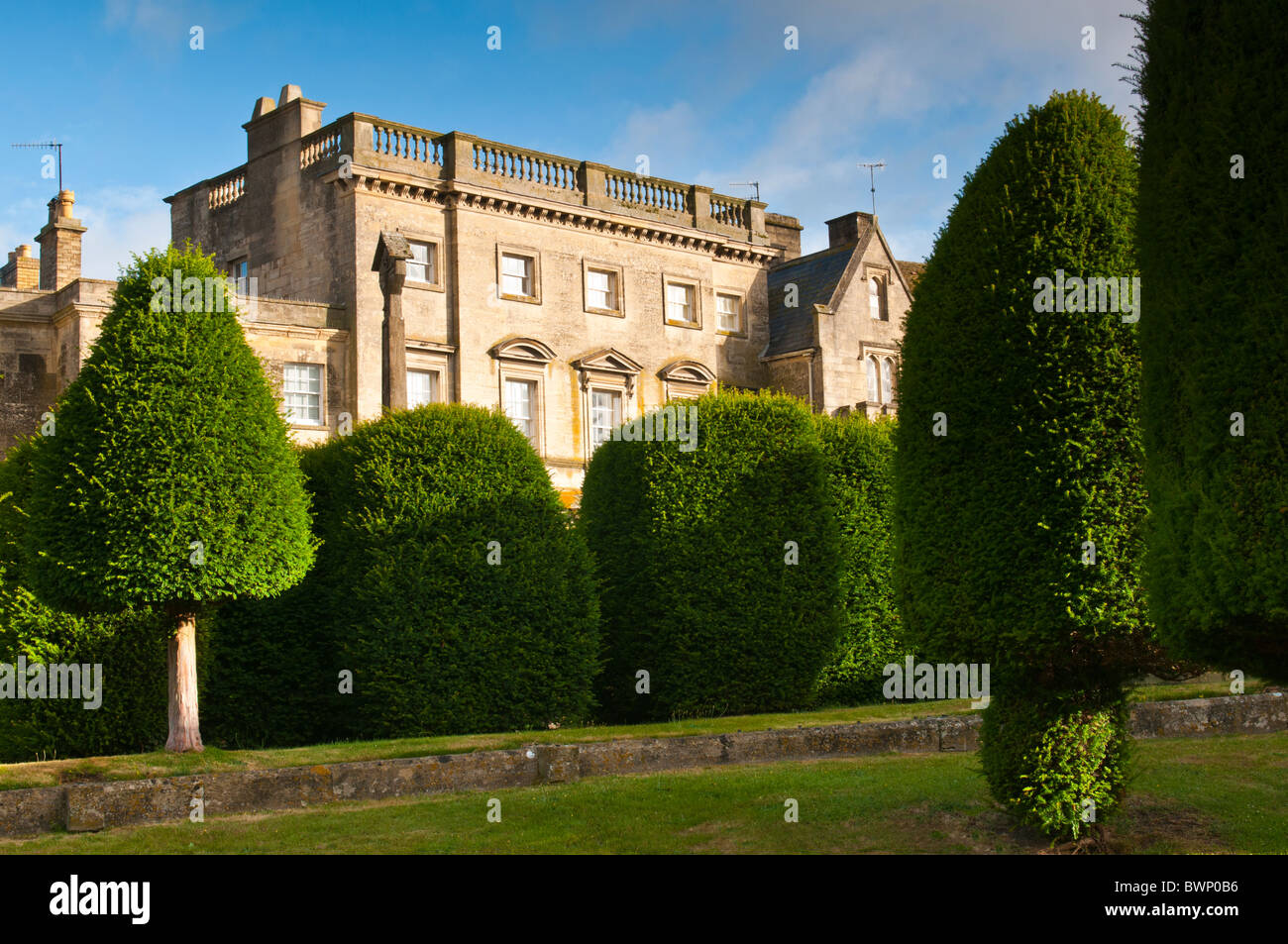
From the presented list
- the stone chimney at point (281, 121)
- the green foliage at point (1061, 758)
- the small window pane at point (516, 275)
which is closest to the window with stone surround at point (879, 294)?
the small window pane at point (516, 275)

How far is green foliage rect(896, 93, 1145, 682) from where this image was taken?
35.7 ft

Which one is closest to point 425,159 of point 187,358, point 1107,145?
point 187,358

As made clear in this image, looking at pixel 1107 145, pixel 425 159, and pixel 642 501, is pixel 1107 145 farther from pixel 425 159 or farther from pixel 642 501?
pixel 425 159

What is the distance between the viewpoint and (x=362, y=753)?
15.9 m

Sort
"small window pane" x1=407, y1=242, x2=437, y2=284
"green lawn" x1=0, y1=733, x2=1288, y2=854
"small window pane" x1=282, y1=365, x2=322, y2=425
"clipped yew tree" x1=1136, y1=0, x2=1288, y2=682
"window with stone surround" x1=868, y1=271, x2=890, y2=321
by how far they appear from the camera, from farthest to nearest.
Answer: "window with stone surround" x1=868, y1=271, x2=890, y2=321 → "small window pane" x1=407, y1=242, x2=437, y2=284 → "small window pane" x1=282, y1=365, x2=322, y2=425 → "green lawn" x1=0, y1=733, x2=1288, y2=854 → "clipped yew tree" x1=1136, y1=0, x2=1288, y2=682

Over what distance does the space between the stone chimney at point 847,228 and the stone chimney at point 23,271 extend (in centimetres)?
2535

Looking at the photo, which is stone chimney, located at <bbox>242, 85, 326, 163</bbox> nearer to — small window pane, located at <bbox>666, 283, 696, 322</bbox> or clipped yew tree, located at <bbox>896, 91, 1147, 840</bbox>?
small window pane, located at <bbox>666, 283, 696, 322</bbox>
